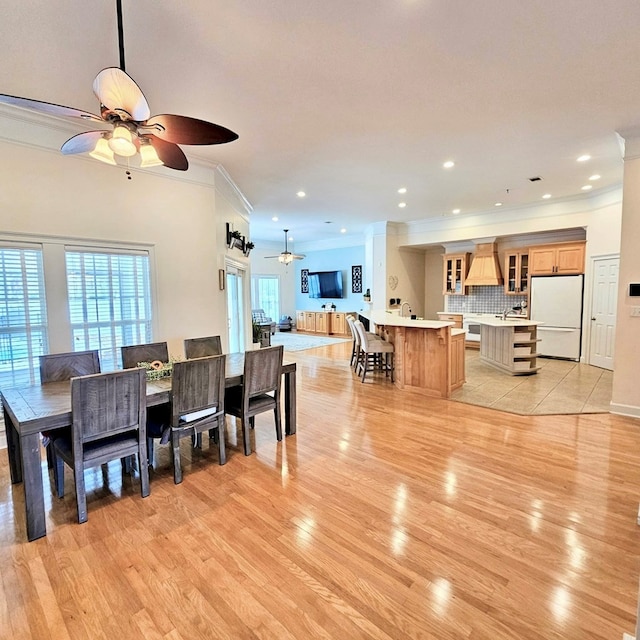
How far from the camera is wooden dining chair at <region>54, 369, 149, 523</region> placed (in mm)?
2199

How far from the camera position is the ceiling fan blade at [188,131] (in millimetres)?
2045

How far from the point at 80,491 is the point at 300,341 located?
7708 millimetres

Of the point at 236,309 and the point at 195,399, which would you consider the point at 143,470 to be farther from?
the point at 236,309

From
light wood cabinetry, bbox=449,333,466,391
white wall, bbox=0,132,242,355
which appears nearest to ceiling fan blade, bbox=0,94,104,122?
white wall, bbox=0,132,242,355

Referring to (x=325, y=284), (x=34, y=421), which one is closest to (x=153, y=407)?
(x=34, y=421)

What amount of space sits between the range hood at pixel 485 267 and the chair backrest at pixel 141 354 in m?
6.91

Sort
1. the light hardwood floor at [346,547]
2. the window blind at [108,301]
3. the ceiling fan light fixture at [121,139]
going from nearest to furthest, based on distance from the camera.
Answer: the light hardwood floor at [346,547]
the ceiling fan light fixture at [121,139]
the window blind at [108,301]

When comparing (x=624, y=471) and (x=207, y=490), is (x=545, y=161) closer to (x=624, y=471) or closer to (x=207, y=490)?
(x=624, y=471)

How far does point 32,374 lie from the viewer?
3445mm

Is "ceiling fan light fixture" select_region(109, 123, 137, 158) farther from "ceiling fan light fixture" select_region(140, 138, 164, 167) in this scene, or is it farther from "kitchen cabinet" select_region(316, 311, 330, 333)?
"kitchen cabinet" select_region(316, 311, 330, 333)

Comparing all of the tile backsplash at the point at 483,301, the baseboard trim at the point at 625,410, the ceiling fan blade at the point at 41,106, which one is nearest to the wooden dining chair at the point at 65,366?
the ceiling fan blade at the point at 41,106

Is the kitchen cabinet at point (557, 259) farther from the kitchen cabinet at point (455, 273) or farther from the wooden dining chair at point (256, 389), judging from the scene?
the wooden dining chair at point (256, 389)

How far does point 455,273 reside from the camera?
853cm

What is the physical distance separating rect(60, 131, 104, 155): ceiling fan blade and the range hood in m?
7.59
